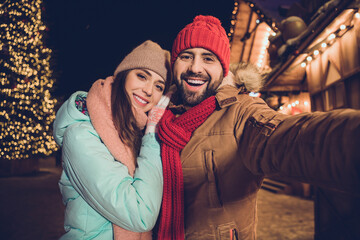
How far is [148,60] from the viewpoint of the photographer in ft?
6.80

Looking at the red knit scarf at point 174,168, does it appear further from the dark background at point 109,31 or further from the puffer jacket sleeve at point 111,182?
the dark background at point 109,31

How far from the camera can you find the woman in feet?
3.98

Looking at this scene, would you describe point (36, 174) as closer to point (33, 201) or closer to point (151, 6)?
point (33, 201)

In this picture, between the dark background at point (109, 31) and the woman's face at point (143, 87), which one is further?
the dark background at point (109, 31)

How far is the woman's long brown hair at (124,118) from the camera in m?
→ 1.63

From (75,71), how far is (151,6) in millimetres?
8401

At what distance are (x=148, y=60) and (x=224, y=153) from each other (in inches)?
50.5

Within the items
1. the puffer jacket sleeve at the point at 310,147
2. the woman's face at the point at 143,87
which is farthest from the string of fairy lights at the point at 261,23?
the puffer jacket sleeve at the point at 310,147

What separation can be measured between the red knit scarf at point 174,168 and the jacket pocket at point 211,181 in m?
0.20

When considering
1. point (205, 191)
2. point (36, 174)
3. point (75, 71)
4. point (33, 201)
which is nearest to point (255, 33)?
point (205, 191)

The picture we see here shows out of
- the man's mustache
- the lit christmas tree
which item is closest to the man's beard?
the man's mustache

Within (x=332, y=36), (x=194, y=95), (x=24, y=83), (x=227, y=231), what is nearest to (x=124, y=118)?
(x=194, y=95)

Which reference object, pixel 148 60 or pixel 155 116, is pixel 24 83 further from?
pixel 155 116

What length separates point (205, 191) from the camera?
52.9 inches
